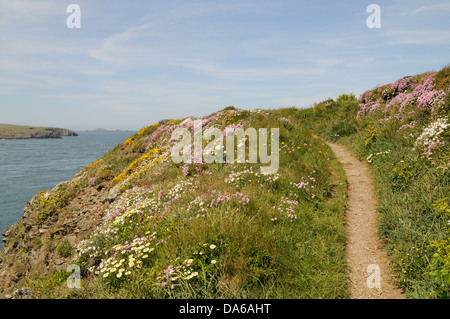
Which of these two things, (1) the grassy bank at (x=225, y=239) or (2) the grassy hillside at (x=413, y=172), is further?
(2) the grassy hillside at (x=413, y=172)

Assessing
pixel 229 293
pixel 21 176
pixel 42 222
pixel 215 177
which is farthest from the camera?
pixel 21 176

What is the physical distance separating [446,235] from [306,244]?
2822 mm

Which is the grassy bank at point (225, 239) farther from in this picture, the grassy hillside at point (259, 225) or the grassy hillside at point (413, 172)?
the grassy hillside at point (413, 172)

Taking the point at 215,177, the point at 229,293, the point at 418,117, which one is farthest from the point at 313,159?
the point at 229,293

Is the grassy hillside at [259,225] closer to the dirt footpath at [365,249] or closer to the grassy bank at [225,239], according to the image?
the grassy bank at [225,239]

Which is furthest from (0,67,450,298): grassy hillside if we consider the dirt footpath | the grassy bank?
the dirt footpath

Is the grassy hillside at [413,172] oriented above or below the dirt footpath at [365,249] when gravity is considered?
above

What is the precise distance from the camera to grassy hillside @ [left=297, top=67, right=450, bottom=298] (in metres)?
5.03

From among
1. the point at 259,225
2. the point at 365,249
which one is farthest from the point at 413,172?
the point at 259,225

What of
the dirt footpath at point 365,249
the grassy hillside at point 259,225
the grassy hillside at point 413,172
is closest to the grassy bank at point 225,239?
the grassy hillside at point 259,225

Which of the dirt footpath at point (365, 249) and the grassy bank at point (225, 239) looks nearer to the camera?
the grassy bank at point (225, 239)

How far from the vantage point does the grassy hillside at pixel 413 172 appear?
16.5ft

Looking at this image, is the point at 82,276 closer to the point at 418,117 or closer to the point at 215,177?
the point at 215,177

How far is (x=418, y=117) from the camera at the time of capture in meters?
11.4
